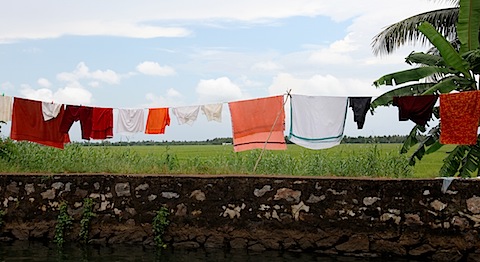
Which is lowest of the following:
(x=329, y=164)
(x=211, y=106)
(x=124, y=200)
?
(x=124, y=200)

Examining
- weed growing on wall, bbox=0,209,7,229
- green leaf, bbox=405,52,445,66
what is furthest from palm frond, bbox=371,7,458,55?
weed growing on wall, bbox=0,209,7,229

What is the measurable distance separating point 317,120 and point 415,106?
205 centimetres

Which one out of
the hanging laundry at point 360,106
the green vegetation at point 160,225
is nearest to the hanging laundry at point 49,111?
the green vegetation at point 160,225

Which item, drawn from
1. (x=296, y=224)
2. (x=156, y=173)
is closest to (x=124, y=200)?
(x=156, y=173)

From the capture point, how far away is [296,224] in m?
10.8

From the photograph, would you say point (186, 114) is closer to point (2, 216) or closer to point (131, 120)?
point (131, 120)

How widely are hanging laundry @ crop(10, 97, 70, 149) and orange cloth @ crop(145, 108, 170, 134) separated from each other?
79.8 inches

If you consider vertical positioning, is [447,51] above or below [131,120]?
above

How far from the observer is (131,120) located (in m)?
13.8

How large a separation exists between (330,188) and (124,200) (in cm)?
403

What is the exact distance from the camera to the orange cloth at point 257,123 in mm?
12477

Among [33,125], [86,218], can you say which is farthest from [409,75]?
[33,125]

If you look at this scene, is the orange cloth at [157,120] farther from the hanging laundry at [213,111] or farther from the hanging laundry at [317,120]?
the hanging laundry at [317,120]

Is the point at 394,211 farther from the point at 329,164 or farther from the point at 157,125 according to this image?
the point at 157,125
